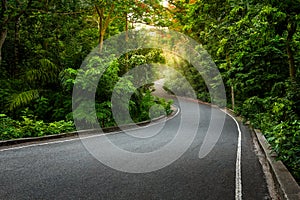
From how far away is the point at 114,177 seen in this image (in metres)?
6.31

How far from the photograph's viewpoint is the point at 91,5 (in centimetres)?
1595

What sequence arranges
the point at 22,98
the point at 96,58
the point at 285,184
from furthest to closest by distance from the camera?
the point at 96,58 < the point at 22,98 < the point at 285,184

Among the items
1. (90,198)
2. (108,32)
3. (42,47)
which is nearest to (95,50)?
(42,47)

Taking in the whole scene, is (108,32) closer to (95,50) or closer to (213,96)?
(95,50)

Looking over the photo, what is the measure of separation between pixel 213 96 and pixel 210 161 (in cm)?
3159

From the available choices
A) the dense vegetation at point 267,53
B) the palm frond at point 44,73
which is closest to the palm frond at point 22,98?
the palm frond at point 44,73

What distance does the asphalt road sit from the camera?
5.28 metres

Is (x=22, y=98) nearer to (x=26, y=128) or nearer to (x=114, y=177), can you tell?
(x=26, y=128)

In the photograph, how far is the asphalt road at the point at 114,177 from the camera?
208 inches

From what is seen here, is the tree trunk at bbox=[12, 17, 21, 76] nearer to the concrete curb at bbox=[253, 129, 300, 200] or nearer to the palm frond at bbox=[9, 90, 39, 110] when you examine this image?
the palm frond at bbox=[9, 90, 39, 110]

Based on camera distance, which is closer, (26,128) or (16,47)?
(26,128)

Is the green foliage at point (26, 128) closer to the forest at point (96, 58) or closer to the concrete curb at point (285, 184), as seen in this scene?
the forest at point (96, 58)

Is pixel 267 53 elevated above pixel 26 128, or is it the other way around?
pixel 267 53

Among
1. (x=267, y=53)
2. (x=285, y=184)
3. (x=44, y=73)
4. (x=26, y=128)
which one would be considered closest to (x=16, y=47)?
(x=44, y=73)
